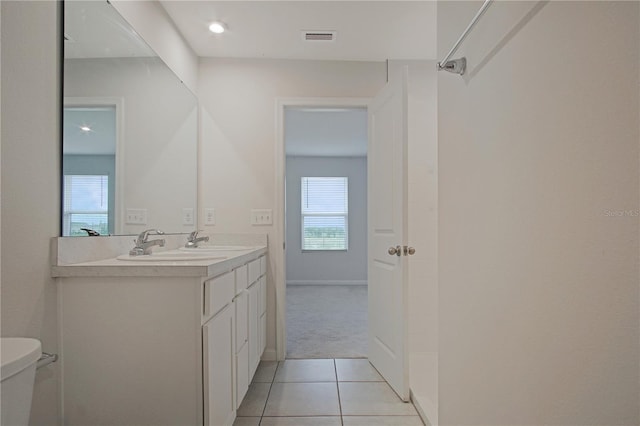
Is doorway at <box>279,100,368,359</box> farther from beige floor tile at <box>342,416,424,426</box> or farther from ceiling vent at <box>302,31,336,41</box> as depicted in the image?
beige floor tile at <box>342,416,424,426</box>

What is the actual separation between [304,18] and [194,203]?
4.96ft

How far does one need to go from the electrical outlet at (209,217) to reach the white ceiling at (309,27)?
48.0 inches

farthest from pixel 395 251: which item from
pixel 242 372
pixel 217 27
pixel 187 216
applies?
pixel 217 27

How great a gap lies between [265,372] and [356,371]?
64 cm

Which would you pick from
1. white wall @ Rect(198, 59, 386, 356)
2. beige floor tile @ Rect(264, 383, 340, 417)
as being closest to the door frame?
white wall @ Rect(198, 59, 386, 356)

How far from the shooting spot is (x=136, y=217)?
1908 millimetres

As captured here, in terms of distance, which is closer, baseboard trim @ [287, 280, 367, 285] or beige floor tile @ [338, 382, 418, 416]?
beige floor tile @ [338, 382, 418, 416]

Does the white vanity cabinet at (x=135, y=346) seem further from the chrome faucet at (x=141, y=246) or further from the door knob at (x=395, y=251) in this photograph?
the door knob at (x=395, y=251)

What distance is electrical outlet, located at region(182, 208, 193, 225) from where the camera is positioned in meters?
2.56

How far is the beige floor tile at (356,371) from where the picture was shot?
94.1 inches

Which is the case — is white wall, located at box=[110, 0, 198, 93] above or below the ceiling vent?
below

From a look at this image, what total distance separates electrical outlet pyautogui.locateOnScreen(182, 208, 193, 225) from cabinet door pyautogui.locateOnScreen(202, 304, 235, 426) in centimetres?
110

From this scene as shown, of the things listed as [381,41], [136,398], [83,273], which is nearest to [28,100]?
[83,273]

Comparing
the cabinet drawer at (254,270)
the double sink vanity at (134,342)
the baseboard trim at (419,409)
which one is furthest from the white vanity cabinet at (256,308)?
the baseboard trim at (419,409)
